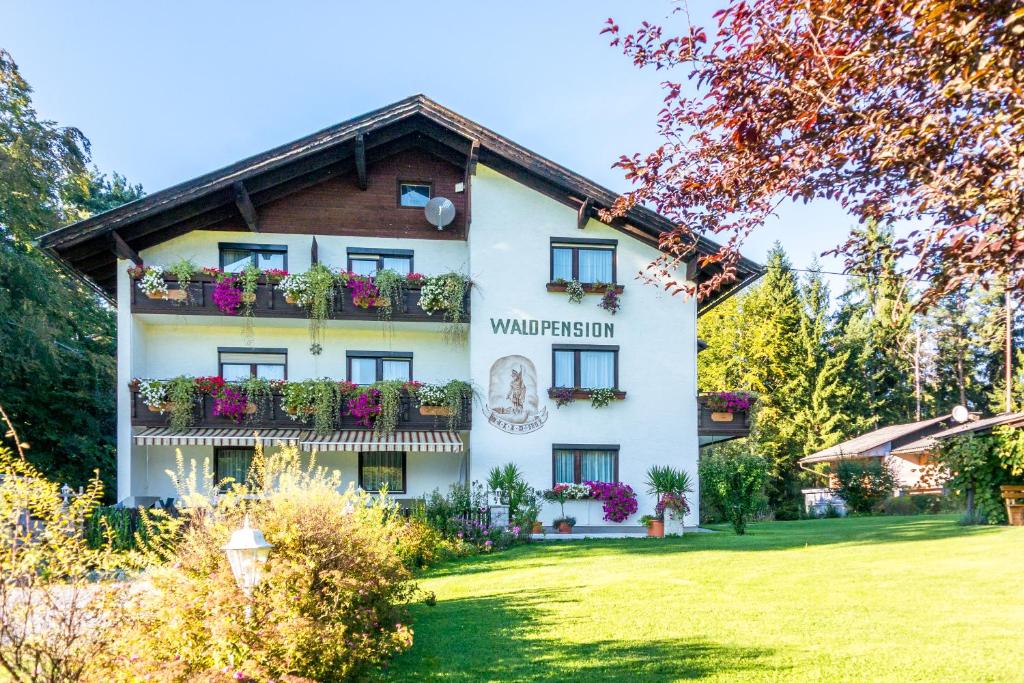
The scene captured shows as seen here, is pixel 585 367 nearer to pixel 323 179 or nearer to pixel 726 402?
pixel 726 402

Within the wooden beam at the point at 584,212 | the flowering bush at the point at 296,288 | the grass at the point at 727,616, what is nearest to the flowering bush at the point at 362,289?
the flowering bush at the point at 296,288

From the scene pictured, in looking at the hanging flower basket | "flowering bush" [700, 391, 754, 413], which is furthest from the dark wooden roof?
the hanging flower basket

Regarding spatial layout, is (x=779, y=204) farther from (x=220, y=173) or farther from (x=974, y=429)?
(x=974, y=429)

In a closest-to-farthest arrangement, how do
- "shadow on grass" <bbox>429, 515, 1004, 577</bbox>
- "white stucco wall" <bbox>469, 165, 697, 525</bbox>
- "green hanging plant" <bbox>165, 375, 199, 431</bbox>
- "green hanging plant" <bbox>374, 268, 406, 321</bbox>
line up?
1. "shadow on grass" <bbox>429, 515, 1004, 577</bbox>
2. "green hanging plant" <bbox>165, 375, 199, 431</bbox>
3. "green hanging plant" <bbox>374, 268, 406, 321</bbox>
4. "white stucco wall" <bbox>469, 165, 697, 525</bbox>

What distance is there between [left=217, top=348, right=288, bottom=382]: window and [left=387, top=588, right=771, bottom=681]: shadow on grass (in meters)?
14.3

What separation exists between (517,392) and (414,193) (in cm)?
653

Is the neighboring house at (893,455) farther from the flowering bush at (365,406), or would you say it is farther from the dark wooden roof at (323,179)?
the flowering bush at (365,406)

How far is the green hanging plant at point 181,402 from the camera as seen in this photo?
20.8 metres

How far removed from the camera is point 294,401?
2130 centimetres

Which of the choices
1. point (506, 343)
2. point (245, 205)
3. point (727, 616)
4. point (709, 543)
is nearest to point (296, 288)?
point (245, 205)

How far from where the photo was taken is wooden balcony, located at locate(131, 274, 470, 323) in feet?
70.3

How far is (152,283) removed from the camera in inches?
838

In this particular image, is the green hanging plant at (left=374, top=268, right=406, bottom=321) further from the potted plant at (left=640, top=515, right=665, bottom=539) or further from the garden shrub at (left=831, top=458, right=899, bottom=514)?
the garden shrub at (left=831, top=458, right=899, bottom=514)

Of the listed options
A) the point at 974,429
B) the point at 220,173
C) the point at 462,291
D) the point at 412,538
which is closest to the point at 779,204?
the point at 412,538
